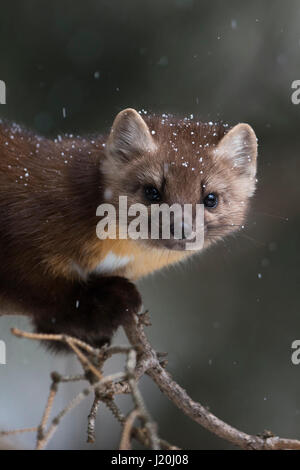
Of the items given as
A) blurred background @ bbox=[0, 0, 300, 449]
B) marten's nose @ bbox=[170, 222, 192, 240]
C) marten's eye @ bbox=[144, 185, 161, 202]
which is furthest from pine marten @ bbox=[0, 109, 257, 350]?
blurred background @ bbox=[0, 0, 300, 449]

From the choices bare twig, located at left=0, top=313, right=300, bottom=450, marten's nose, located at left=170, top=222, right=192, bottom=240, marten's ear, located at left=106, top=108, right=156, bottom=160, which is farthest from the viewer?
marten's ear, located at left=106, top=108, right=156, bottom=160

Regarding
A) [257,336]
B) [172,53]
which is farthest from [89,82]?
[257,336]

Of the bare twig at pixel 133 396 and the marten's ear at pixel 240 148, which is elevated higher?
the marten's ear at pixel 240 148

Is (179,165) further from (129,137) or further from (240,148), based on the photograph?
(240,148)

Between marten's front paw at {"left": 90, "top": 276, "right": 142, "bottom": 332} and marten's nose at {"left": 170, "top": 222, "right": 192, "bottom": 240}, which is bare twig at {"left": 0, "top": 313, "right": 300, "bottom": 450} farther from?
marten's nose at {"left": 170, "top": 222, "right": 192, "bottom": 240}

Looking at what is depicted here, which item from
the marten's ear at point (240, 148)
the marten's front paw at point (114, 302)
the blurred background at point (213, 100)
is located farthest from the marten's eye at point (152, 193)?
the blurred background at point (213, 100)

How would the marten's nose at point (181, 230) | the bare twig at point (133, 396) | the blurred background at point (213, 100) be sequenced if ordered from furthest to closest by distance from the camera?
1. the blurred background at point (213, 100)
2. the marten's nose at point (181, 230)
3. the bare twig at point (133, 396)

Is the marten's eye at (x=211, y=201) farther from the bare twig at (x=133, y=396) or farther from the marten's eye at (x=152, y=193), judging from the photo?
the bare twig at (x=133, y=396)

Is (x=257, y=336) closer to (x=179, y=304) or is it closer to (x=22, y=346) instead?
(x=179, y=304)
